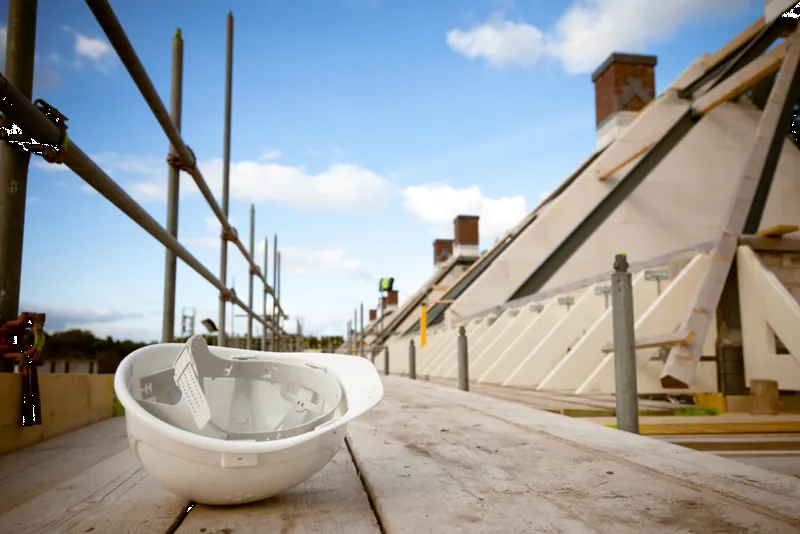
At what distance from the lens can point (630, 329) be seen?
10.5 feet

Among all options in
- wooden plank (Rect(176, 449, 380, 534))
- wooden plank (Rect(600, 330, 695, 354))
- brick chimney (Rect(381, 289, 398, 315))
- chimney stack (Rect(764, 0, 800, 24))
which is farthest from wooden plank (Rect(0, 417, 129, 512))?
brick chimney (Rect(381, 289, 398, 315))

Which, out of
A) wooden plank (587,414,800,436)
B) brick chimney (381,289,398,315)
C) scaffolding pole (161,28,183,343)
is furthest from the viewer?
brick chimney (381,289,398,315)

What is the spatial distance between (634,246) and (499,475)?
9.99 metres

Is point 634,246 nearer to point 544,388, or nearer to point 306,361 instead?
point 544,388

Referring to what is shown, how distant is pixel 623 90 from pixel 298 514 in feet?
42.1

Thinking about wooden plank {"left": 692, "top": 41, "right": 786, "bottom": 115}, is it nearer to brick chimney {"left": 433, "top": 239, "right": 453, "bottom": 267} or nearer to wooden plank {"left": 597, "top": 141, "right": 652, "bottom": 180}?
wooden plank {"left": 597, "top": 141, "right": 652, "bottom": 180}

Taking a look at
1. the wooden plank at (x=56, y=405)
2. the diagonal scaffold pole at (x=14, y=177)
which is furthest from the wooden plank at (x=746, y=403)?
the diagonal scaffold pole at (x=14, y=177)

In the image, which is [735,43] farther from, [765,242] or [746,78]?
[765,242]

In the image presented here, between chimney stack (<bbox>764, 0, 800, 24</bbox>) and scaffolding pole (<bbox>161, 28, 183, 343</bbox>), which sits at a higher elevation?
chimney stack (<bbox>764, 0, 800, 24</bbox>)

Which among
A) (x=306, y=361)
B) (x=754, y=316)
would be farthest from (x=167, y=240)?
(x=754, y=316)

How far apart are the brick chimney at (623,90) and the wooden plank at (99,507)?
12115mm

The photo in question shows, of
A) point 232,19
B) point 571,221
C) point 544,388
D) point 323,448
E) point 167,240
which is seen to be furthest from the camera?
point 571,221

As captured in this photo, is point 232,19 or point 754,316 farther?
point 232,19

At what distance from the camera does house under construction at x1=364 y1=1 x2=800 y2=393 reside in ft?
17.8
